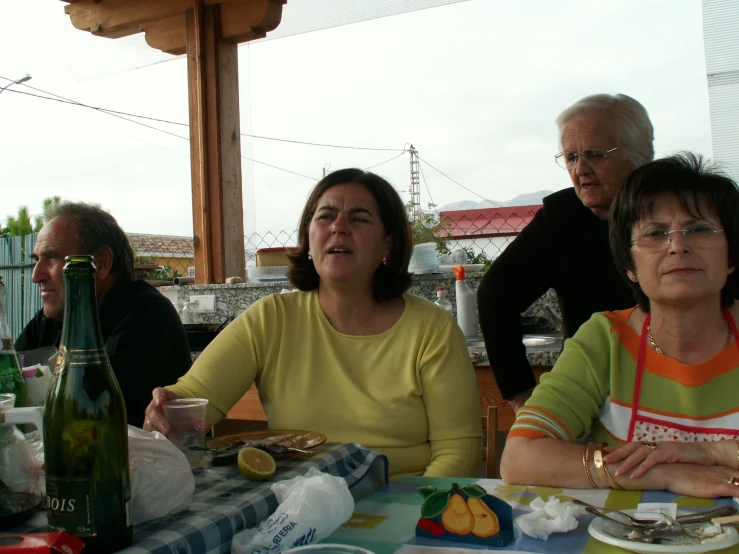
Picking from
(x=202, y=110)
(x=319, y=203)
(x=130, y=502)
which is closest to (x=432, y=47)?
(x=202, y=110)

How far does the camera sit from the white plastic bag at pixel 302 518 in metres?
0.71

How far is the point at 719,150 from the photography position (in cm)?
264

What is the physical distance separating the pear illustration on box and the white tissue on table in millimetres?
22

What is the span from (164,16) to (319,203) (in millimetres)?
2510

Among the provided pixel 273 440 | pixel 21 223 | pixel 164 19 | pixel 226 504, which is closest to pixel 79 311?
pixel 226 504

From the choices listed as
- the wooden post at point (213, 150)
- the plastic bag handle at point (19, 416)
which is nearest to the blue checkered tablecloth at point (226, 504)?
the plastic bag handle at point (19, 416)

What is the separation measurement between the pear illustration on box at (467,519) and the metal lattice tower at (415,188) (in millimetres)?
2556

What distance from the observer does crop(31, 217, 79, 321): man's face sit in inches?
76.1

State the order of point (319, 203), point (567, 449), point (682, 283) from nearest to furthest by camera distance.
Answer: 1. point (567, 449)
2. point (682, 283)
3. point (319, 203)

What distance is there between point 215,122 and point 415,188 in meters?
1.18

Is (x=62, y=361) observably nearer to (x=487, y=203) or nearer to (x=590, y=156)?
(x=590, y=156)

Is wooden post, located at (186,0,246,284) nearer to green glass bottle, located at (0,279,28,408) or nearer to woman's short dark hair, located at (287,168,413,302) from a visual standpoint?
woman's short dark hair, located at (287,168,413,302)

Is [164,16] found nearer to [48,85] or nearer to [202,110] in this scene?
[202,110]

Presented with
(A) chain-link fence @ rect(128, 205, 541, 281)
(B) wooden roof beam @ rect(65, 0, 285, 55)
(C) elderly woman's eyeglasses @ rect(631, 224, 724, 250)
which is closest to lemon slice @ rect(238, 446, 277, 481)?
(C) elderly woman's eyeglasses @ rect(631, 224, 724, 250)
